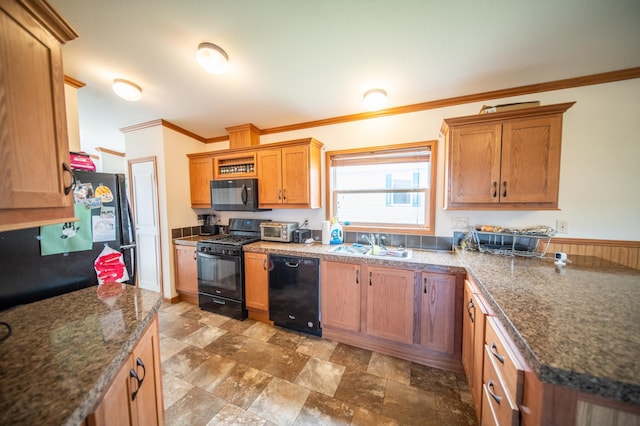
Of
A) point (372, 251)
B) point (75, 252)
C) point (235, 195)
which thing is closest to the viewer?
point (75, 252)

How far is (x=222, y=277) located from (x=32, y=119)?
2.20 meters

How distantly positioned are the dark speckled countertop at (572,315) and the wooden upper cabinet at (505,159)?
0.52 metres

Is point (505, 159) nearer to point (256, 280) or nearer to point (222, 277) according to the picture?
point (256, 280)

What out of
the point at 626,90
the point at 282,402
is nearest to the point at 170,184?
the point at 282,402

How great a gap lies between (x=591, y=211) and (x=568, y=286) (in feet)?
4.07

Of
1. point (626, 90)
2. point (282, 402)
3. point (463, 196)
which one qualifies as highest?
point (626, 90)

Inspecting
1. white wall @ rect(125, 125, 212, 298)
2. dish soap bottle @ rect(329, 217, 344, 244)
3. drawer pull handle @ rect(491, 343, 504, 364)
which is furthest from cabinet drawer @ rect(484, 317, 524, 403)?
white wall @ rect(125, 125, 212, 298)

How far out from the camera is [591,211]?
6.04 ft

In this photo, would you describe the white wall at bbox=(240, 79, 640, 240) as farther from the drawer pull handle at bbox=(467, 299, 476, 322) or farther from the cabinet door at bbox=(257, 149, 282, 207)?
the cabinet door at bbox=(257, 149, 282, 207)

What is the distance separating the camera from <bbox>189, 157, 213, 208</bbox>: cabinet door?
3.14 metres

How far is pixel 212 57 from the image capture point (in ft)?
5.16

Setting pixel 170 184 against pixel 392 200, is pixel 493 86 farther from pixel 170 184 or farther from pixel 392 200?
pixel 170 184

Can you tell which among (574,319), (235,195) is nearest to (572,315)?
(574,319)

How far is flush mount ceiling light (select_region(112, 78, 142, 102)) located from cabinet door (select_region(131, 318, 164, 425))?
221cm
